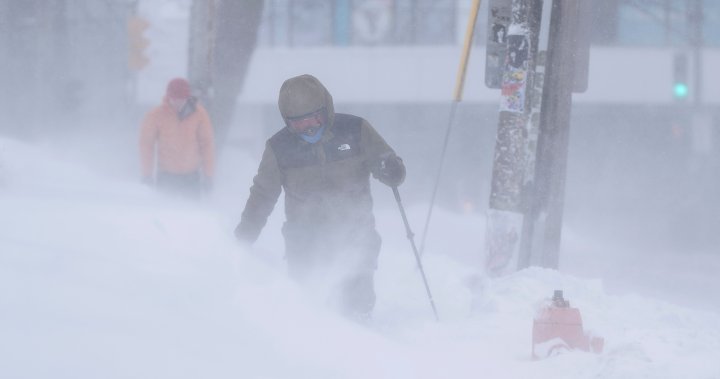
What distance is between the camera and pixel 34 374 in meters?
2.60

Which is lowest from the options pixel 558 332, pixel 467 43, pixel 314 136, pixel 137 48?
pixel 137 48

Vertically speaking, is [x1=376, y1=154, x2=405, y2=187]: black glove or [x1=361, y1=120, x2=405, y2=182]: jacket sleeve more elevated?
[x1=361, y1=120, x2=405, y2=182]: jacket sleeve

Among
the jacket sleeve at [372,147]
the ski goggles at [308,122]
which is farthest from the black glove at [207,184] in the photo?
the ski goggles at [308,122]

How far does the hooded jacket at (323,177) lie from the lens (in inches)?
218

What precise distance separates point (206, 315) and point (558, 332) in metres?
2.20

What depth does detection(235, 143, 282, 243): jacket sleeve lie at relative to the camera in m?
5.62

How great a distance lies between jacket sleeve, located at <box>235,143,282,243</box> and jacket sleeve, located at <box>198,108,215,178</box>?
3.98 m

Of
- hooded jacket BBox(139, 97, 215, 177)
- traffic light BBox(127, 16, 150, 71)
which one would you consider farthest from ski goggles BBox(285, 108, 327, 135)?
traffic light BBox(127, 16, 150, 71)

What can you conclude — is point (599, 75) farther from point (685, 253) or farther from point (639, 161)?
point (685, 253)

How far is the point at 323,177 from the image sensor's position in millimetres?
5590

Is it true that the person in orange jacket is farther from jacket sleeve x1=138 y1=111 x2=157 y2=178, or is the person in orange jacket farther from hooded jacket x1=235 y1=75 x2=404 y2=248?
hooded jacket x1=235 y1=75 x2=404 y2=248

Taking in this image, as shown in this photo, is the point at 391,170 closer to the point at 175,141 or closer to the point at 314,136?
the point at 314,136

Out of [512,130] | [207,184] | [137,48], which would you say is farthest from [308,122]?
[137,48]

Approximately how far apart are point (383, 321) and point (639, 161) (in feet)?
89.3
